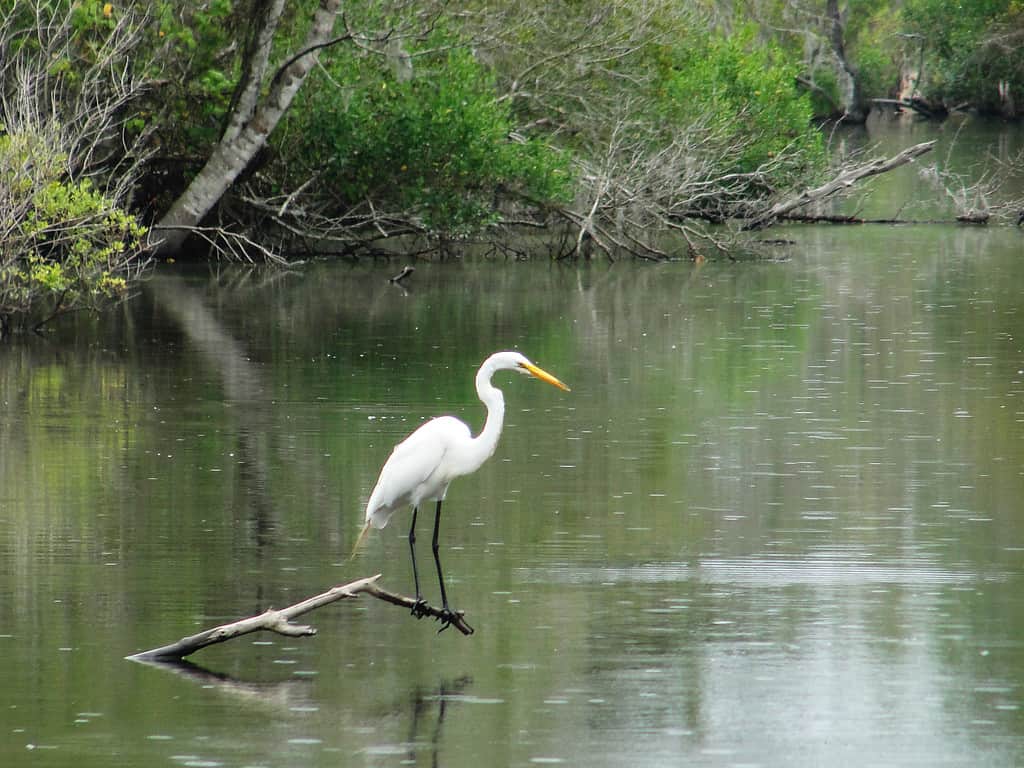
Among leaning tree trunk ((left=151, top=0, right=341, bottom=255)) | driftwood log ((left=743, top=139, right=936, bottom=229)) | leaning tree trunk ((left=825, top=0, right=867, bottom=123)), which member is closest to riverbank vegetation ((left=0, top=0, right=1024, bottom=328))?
leaning tree trunk ((left=151, top=0, right=341, bottom=255))

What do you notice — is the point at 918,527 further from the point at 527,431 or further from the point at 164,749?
the point at 164,749

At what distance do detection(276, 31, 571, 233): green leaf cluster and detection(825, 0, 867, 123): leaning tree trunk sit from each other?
51.3m

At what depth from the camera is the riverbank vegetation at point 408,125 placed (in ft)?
96.0

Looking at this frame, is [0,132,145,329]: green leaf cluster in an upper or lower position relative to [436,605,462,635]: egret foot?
upper

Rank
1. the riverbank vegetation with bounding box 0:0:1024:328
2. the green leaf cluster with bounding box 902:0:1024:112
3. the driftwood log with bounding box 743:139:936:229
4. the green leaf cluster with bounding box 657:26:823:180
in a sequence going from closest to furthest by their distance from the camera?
the riverbank vegetation with bounding box 0:0:1024:328
the driftwood log with bounding box 743:139:936:229
the green leaf cluster with bounding box 657:26:823:180
the green leaf cluster with bounding box 902:0:1024:112

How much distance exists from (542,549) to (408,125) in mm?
20869

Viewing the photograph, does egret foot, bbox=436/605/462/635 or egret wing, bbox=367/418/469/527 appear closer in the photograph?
egret foot, bbox=436/605/462/635

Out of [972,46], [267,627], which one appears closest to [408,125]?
[267,627]

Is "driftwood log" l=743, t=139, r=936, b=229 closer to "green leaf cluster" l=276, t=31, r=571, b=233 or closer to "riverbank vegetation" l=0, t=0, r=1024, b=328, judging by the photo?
"riverbank vegetation" l=0, t=0, r=1024, b=328

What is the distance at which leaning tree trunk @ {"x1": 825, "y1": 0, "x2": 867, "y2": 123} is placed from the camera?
8225cm

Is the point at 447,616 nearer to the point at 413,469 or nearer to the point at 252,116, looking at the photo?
the point at 413,469

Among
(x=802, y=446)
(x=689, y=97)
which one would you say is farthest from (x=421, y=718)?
(x=689, y=97)

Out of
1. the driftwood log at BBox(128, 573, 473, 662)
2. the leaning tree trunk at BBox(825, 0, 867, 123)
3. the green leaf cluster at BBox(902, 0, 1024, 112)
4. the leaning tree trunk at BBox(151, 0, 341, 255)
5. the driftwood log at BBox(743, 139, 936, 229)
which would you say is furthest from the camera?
the leaning tree trunk at BBox(825, 0, 867, 123)

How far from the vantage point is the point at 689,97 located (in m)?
36.0
